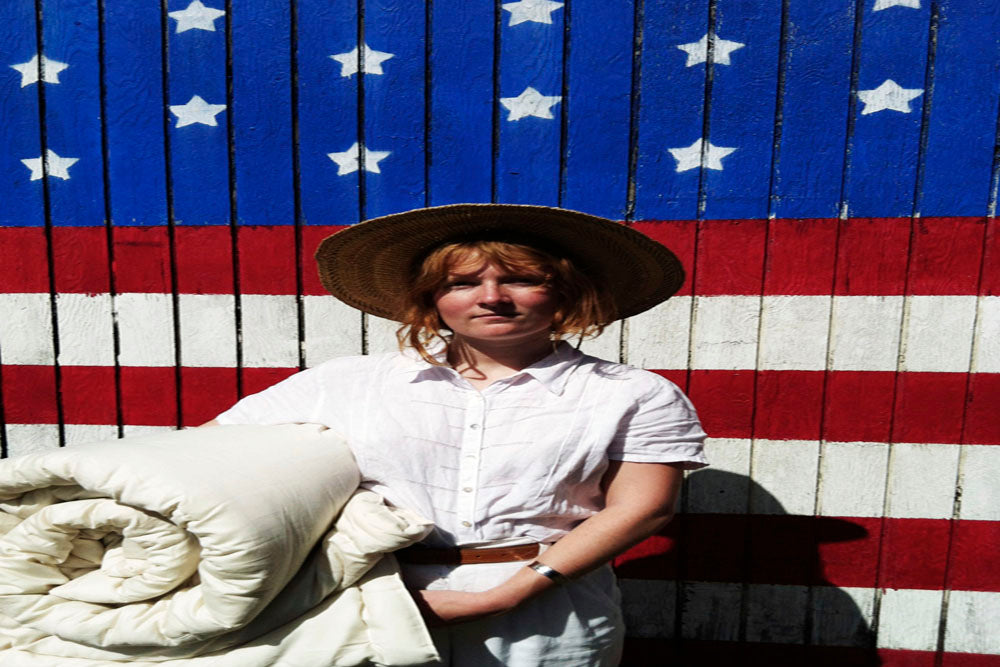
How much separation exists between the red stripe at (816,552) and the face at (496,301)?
1.03 meters

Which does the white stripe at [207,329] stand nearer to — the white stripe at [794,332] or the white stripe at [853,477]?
the white stripe at [794,332]

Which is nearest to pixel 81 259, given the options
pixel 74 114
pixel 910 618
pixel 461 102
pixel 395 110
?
pixel 74 114

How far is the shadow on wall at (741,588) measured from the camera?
1835mm

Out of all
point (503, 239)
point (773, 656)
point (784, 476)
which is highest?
point (503, 239)

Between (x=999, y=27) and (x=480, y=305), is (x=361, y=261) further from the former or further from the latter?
(x=999, y=27)

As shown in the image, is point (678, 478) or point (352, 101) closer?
point (678, 478)

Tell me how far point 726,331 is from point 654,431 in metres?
0.73

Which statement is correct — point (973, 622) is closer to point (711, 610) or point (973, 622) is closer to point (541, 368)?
point (711, 610)

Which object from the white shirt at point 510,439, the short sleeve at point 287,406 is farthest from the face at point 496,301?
the short sleeve at point 287,406

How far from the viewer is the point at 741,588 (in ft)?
6.17

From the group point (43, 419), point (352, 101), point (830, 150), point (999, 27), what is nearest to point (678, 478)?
point (830, 150)

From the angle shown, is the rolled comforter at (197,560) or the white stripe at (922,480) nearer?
the rolled comforter at (197,560)

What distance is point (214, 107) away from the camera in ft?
5.82

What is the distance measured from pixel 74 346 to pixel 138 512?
1.16m
